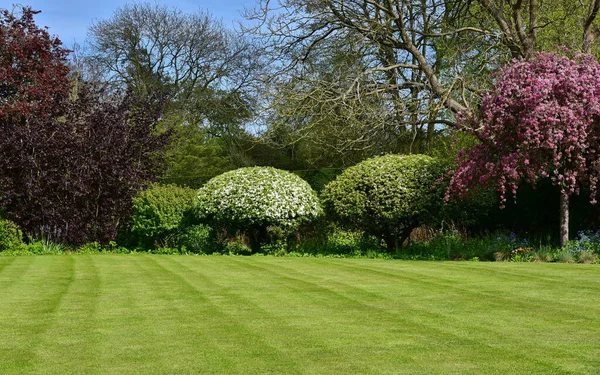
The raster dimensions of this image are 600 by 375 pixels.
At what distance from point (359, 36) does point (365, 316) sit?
12502 mm

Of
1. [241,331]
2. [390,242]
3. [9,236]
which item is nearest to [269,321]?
[241,331]

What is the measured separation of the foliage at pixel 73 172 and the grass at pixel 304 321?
5.65m

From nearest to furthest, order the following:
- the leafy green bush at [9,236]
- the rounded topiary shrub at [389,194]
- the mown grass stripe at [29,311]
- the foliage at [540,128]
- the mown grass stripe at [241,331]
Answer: the mown grass stripe at [241,331] < the mown grass stripe at [29,311] < the foliage at [540,128] < the rounded topiary shrub at [389,194] < the leafy green bush at [9,236]

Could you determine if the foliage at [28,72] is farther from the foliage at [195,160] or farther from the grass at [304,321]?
the foliage at [195,160]

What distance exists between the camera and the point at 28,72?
18047 millimetres

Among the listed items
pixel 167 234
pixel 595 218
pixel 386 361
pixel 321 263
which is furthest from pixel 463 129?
pixel 386 361

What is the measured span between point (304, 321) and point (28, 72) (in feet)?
45.4

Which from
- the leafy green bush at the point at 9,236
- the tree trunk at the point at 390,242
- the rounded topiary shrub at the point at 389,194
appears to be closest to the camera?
the rounded topiary shrub at the point at 389,194

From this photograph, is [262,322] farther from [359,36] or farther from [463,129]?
[359,36]

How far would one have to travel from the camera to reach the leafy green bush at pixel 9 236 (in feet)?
51.2

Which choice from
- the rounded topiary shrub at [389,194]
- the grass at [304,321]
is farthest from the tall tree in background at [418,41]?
the grass at [304,321]

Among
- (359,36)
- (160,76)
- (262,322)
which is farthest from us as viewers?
(160,76)

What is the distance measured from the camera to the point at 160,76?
33.8 meters

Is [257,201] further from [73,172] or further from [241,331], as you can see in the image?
[241,331]
